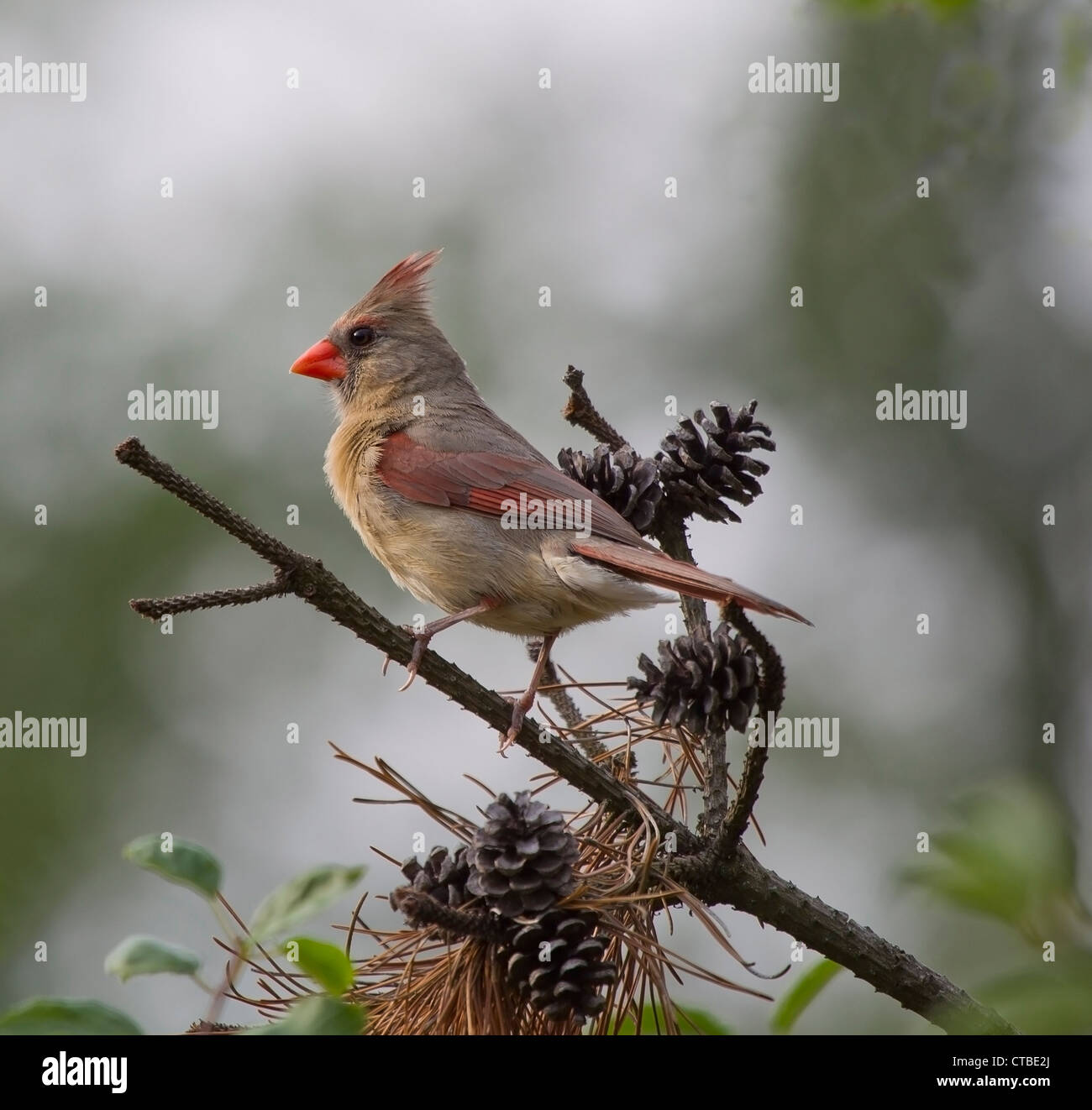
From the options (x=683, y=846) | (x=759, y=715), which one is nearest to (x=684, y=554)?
(x=683, y=846)

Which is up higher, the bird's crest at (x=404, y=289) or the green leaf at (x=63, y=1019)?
the bird's crest at (x=404, y=289)

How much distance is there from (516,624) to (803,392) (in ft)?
19.6

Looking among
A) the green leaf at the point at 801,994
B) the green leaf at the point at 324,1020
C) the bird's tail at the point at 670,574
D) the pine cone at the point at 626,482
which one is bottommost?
the green leaf at the point at 801,994

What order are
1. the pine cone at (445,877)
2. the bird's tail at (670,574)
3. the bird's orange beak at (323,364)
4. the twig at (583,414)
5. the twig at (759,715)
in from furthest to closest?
the bird's orange beak at (323,364) → the twig at (583,414) → the bird's tail at (670,574) → the pine cone at (445,877) → the twig at (759,715)

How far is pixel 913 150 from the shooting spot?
28.8 feet

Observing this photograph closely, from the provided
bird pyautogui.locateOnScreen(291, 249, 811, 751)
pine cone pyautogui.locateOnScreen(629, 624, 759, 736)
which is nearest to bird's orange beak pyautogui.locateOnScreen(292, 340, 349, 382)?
bird pyautogui.locateOnScreen(291, 249, 811, 751)

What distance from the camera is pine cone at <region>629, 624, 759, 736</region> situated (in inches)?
86.6

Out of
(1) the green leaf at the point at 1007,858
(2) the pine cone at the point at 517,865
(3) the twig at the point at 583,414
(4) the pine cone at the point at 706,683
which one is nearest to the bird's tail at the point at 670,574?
(4) the pine cone at the point at 706,683

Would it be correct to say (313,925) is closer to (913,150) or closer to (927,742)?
(927,742)

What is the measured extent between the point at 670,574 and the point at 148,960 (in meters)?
1.63

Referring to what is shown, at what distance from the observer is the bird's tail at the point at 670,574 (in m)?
2.43

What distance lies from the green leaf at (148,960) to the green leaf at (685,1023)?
94 cm

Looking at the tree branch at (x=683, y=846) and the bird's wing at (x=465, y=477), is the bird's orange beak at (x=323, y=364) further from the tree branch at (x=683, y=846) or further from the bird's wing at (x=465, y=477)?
the tree branch at (x=683, y=846)
